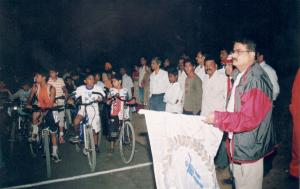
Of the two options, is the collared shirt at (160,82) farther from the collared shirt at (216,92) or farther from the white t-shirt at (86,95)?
the collared shirt at (216,92)

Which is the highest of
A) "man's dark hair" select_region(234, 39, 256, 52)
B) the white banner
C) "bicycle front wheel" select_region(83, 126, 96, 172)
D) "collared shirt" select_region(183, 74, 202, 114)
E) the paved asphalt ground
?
"man's dark hair" select_region(234, 39, 256, 52)

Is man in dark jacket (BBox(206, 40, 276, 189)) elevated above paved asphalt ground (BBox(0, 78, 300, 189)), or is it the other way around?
man in dark jacket (BBox(206, 40, 276, 189))

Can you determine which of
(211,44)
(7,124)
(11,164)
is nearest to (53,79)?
(7,124)

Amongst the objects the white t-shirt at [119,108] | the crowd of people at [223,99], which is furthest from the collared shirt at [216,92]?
the white t-shirt at [119,108]

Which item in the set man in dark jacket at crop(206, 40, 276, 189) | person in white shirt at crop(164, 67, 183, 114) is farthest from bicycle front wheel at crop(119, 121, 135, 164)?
man in dark jacket at crop(206, 40, 276, 189)

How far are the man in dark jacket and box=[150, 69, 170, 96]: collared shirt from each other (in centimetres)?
613

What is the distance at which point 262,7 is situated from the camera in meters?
19.3

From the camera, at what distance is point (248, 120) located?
10.6ft

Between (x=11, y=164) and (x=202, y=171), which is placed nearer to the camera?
(x=202, y=171)

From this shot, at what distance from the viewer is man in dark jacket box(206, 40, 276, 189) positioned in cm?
325

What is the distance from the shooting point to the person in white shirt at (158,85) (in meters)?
9.77

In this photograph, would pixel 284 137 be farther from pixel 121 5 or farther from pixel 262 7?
pixel 121 5

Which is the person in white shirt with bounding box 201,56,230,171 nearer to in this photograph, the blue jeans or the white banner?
the white banner

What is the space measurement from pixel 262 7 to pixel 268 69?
12594mm
